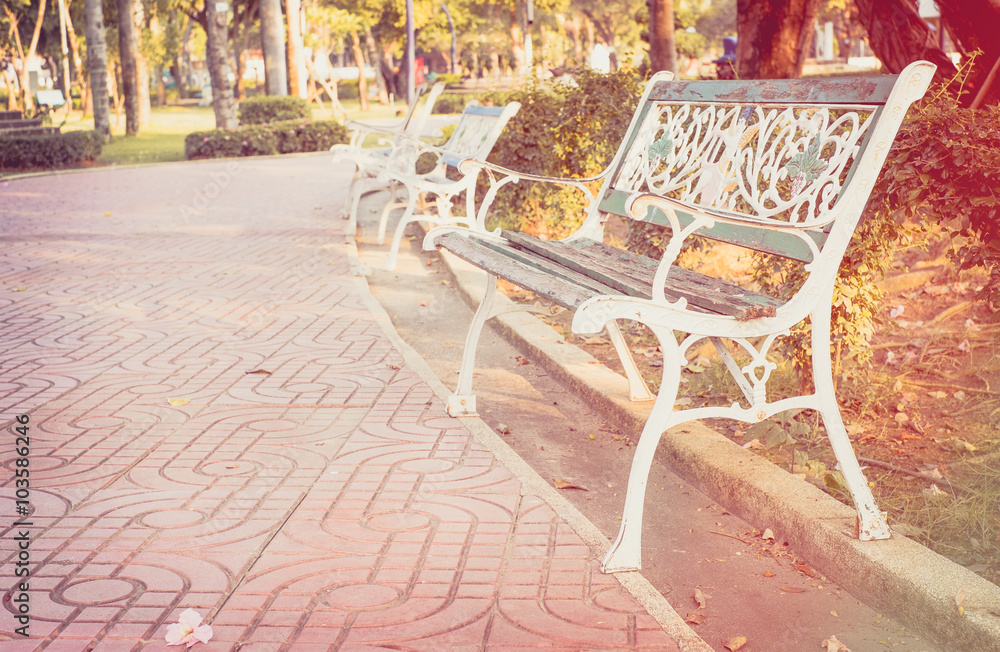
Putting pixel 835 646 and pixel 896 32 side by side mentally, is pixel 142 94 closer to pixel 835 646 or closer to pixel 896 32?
pixel 896 32

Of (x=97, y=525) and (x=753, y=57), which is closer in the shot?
(x=97, y=525)

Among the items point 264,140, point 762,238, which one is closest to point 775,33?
point 762,238

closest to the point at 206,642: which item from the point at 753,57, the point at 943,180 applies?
the point at 943,180

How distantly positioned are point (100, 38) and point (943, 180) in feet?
76.0

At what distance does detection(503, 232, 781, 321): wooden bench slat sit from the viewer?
3064 mm

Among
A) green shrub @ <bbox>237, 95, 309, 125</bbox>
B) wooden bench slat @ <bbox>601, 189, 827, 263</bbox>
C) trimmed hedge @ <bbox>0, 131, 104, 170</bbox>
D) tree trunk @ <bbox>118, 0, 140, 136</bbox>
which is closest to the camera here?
wooden bench slat @ <bbox>601, 189, 827, 263</bbox>

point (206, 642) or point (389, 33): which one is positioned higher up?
point (389, 33)

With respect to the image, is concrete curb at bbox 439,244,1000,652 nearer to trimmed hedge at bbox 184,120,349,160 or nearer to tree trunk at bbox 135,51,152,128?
trimmed hedge at bbox 184,120,349,160

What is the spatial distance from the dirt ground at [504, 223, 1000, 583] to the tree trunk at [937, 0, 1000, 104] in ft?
3.30

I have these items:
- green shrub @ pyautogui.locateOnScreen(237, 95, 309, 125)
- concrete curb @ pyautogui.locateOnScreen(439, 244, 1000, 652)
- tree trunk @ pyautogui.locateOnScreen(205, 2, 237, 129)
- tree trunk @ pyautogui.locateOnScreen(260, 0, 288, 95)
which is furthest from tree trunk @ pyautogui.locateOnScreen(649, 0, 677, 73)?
green shrub @ pyautogui.locateOnScreen(237, 95, 309, 125)

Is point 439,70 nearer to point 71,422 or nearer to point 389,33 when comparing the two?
point 389,33

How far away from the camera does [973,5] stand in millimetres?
4684

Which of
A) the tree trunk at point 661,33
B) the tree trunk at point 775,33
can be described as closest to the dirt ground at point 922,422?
the tree trunk at point 775,33

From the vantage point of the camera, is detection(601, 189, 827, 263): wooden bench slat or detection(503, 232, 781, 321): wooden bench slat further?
detection(601, 189, 827, 263): wooden bench slat
